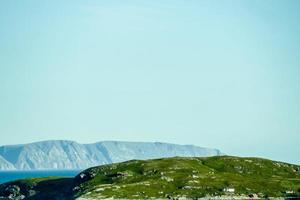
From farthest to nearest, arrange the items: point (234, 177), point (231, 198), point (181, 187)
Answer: point (234, 177), point (181, 187), point (231, 198)

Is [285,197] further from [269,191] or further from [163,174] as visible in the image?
[163,174]

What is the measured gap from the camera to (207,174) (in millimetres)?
197375

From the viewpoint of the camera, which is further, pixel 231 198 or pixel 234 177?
pixel 234 177

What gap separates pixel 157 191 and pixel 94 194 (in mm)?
18122

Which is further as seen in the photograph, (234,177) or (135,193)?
(234,177)

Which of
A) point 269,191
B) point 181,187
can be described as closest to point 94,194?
point 181,187

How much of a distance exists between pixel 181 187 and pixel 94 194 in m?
26.2

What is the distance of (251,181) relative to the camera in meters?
187

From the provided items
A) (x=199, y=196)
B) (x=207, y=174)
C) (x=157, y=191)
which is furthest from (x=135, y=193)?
(x=207, y=174)

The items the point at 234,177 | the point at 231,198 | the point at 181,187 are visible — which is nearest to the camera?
the point at 231,198

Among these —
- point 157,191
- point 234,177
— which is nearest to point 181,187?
point 157,191

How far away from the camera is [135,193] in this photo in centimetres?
17362

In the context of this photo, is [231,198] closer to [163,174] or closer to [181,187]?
[181,187]

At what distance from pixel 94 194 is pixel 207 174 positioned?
1644 inches
